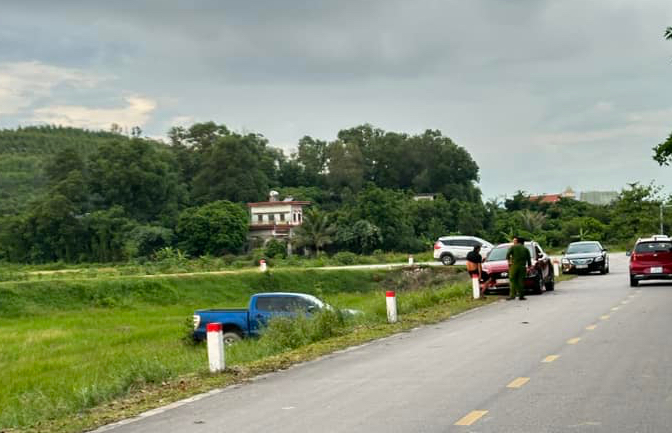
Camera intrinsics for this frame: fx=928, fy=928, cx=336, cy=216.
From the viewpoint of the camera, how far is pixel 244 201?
399 feet

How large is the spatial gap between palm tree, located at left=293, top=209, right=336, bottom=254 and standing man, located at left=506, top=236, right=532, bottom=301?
63094 mm

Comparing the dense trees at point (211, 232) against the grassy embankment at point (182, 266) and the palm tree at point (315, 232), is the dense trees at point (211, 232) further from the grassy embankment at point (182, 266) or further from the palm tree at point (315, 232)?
the grassy embankment at point (182, 266)

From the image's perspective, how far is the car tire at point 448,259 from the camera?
56.5 meters

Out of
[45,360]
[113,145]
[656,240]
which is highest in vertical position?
[113,145]

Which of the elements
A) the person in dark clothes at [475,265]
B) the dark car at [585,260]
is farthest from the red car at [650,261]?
the dark car at [585,260]

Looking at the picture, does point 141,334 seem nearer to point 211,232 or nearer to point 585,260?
point 585,260

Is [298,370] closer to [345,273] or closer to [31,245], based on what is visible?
[345,273]

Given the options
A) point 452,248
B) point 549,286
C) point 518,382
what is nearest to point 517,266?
point 549,286

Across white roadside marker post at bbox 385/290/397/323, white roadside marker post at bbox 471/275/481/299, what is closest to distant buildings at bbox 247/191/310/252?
white roadside marker post at bbox 471/275/481/299

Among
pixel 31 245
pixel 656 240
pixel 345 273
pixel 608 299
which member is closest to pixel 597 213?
pixel 345 273

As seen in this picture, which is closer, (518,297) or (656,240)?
(518,297)

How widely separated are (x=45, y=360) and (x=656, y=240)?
2044 centimetres

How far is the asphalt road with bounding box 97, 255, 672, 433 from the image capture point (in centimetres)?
884

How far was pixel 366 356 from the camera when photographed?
48.9ft
